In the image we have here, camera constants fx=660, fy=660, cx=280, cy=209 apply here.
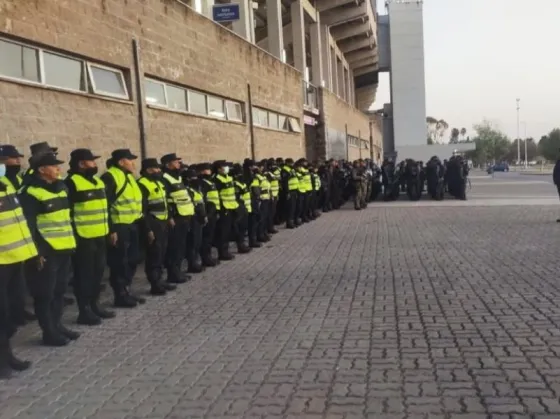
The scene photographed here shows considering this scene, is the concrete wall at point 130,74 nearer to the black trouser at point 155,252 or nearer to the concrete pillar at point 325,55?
the black trouser at point 155,252

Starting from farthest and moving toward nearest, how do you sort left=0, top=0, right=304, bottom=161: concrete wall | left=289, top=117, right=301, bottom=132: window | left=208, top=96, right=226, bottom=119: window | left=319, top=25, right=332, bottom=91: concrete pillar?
left=319, top=25, right=332, bottom=91: concrete pillar, left=289, top=117, right=301, bottom=132: window, left=208, top=96, right=226, bottom=119: window, left=0, top=0, right=304, bottom=161: concrete wall

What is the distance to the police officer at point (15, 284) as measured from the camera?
20.0 feet

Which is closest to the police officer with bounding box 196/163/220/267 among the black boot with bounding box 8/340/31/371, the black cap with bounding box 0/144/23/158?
the black cap with bounding box 0/144/23/158

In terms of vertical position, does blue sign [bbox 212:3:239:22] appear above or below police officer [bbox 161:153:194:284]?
above

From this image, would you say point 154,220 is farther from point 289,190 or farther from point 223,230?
point 289,190

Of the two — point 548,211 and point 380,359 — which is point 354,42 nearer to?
point 548,211

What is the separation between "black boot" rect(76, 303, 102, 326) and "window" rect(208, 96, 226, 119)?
962 cm

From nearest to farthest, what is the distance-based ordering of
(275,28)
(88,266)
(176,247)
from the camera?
(88,266) → (176,247) → (275,28)

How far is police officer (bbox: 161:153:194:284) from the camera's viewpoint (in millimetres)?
9156

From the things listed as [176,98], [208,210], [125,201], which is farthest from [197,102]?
[125,201]

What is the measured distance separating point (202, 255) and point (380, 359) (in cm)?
576

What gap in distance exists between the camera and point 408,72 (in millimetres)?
45375

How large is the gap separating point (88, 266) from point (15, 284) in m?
1.01

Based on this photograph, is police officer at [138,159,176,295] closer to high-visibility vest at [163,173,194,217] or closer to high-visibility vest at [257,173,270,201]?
high-visibility vest at [163,173,194,217]
